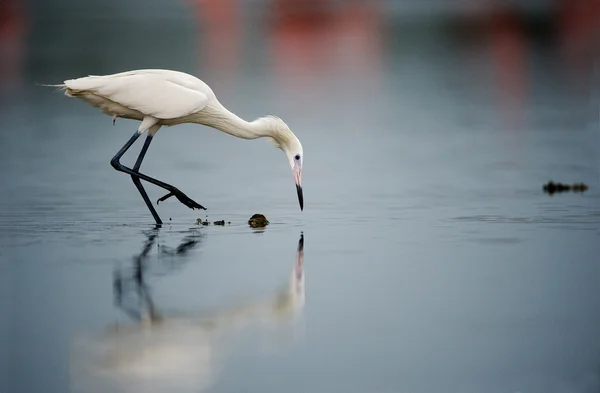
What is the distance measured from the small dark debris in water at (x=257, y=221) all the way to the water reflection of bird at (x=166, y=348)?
316cm

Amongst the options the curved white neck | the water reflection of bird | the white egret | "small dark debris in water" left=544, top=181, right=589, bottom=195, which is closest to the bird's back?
the white egret

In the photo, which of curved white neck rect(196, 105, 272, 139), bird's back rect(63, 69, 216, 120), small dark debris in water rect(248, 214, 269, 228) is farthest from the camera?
curved white neck rect(196, 105, 272, 139)

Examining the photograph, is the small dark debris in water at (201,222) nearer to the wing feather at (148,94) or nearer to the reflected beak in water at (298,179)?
the reflected beak in water at (298,179)

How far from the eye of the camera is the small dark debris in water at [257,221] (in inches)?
440

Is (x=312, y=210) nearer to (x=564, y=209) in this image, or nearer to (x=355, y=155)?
(x=564, y=209)

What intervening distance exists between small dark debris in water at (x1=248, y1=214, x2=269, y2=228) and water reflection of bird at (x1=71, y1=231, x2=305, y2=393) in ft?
10.4

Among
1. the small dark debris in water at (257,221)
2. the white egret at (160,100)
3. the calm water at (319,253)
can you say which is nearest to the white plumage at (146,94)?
the white egret at (160,100)

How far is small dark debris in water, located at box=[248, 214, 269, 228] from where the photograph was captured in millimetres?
11172

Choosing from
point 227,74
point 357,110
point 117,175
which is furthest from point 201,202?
point 227,74

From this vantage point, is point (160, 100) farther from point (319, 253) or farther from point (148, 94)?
point (319, 253)

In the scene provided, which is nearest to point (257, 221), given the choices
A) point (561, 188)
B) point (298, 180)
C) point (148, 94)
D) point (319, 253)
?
point (298, 180)

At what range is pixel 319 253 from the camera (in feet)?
31.4

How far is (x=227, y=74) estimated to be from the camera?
29.3 m

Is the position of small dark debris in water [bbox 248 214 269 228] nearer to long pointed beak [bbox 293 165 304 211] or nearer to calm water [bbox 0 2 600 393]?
calm water [bbox 0 2 600 393]
